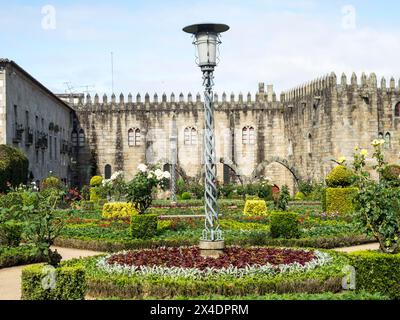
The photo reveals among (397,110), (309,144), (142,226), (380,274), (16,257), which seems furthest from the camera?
(309,144)

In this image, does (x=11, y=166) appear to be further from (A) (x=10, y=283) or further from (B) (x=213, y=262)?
(B) (x=213, y=262)

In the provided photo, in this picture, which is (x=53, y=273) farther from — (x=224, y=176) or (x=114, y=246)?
(x=224, y=176)

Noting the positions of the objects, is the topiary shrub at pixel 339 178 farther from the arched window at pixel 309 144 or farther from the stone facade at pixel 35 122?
the stone facade at pixel 35 122

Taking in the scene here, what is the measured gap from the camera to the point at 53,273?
26.0 feet

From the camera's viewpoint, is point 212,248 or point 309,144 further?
point 309,144

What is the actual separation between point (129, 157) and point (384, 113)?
1669 cm

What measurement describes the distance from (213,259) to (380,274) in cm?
270

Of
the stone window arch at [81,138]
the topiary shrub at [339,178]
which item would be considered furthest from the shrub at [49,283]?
the stone window arch at [81,138]

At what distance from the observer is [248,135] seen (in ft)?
135

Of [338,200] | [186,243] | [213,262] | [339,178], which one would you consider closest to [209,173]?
[213,262]

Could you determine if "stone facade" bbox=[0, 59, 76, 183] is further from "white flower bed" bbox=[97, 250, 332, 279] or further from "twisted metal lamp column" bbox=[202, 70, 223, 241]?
"white flower bed" bbox=[97, 250, 332, 279]

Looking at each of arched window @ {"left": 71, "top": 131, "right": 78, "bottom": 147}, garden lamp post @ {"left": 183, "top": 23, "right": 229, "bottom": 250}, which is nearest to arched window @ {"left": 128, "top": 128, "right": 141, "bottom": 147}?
arched window @ {"left": 71, "top": 131, "right": 78, "bottom": 147}

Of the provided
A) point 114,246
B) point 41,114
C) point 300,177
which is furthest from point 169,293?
point 300,177

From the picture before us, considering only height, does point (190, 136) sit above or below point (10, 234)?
above
